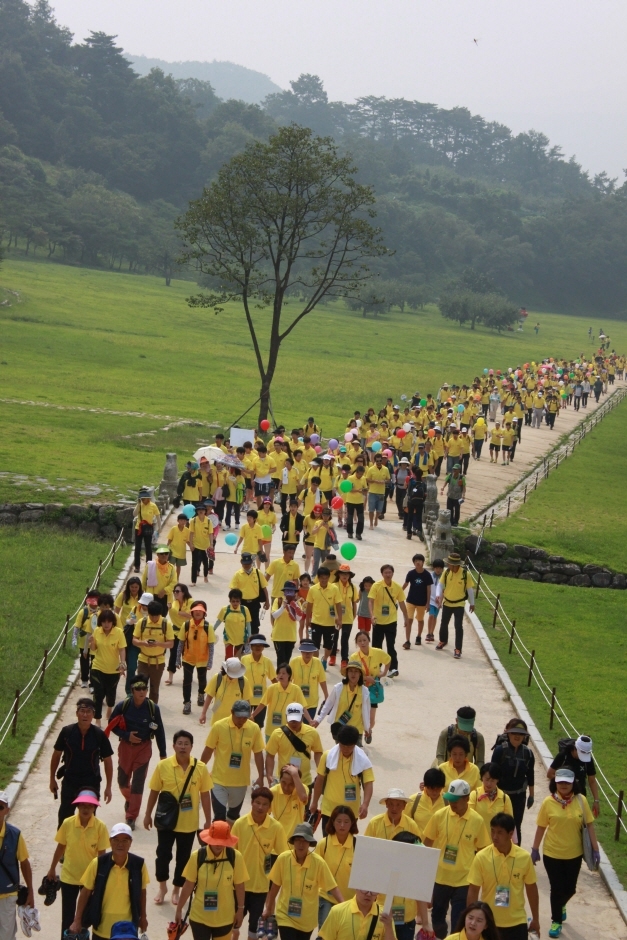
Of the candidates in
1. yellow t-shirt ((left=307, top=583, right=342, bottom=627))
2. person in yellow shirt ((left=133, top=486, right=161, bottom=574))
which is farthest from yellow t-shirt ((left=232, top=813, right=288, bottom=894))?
person in yellow shirt ((left=133, top=486, right=161, bottom=574))

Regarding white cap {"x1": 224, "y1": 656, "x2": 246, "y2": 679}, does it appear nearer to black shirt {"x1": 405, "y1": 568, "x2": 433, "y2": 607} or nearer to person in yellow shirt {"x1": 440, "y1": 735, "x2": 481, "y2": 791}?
person in yellow shirt {"x1": 440, "y1": 735, "x2": 481, "y2": 791}

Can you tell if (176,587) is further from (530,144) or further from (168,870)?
(530,144)

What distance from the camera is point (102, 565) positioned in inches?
811

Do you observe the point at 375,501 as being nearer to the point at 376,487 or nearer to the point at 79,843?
the point at 376,487

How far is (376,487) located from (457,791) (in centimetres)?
1556

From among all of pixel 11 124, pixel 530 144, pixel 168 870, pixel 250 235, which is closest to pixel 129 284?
pixel 11 124

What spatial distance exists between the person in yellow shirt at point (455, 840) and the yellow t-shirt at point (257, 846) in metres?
1.14

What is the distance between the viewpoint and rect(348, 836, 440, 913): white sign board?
6934 mm

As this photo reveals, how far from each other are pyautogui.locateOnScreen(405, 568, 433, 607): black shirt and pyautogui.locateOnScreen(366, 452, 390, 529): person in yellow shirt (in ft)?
21.9

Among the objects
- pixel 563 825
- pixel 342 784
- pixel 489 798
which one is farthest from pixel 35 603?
pixel 563 825

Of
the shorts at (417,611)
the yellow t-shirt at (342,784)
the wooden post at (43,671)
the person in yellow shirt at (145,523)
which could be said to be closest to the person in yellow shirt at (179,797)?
the yellow t-shirt at (342,784)

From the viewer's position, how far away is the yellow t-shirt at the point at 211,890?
8.08m

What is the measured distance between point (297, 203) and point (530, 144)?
163543mm

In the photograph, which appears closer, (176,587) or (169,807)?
(169,807)
